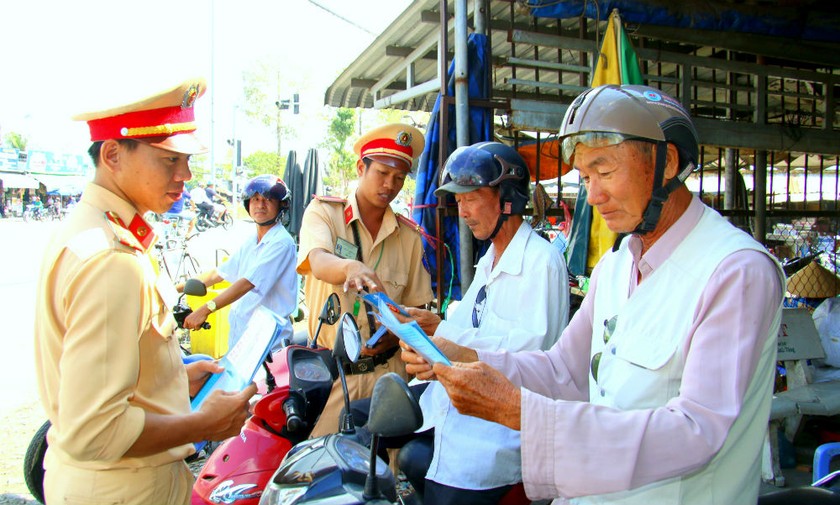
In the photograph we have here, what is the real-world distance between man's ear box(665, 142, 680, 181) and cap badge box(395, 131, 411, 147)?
1.86m

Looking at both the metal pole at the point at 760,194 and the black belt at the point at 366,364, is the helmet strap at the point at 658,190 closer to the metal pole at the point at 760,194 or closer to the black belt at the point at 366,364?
the black belt at the point at 366,364

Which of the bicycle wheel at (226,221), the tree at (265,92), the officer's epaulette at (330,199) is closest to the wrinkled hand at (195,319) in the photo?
the officer's epaulette at (330,199)

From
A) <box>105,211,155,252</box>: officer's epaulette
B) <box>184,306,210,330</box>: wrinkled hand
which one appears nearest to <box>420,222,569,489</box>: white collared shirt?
<box>105,211,155,252</box>: officer's epaulette

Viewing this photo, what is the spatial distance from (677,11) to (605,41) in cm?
113

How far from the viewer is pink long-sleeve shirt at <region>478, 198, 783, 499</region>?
1.32 metres

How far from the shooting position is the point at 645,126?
156 centimetres

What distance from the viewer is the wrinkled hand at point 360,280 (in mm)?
2627

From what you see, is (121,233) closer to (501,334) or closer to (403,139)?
(501,334)

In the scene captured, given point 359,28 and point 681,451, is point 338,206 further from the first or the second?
point 359,28

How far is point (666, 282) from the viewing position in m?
1.56

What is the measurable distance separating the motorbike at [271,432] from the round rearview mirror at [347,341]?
22cm

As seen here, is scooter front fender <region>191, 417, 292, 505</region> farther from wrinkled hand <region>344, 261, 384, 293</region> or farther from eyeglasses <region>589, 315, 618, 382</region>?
eyeglasses <region>589, 315, 618, 382</region>

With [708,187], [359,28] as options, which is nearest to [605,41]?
[359,28]

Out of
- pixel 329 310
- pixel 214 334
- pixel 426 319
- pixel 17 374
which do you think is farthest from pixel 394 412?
pixel 17 374
